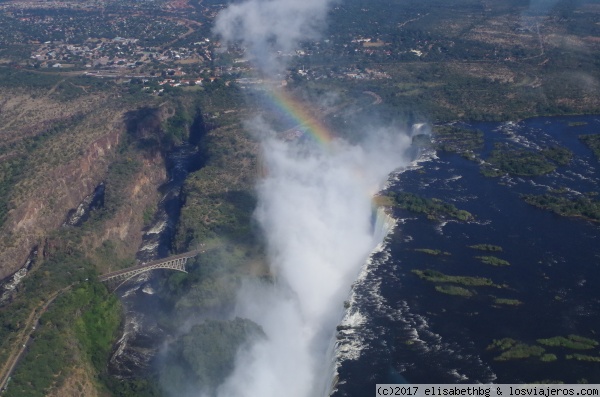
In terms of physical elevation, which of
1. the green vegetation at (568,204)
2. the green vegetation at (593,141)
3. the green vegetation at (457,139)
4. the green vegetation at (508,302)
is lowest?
the green vegetation at (457,139)

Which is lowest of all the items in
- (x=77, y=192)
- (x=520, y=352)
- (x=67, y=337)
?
(x=77, y=192)

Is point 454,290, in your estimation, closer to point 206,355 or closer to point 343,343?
point 343,343

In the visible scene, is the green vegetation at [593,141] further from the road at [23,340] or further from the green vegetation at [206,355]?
the road at [23,340]

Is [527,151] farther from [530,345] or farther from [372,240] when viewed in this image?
[530,345]

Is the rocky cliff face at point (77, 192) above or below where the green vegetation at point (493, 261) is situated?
below

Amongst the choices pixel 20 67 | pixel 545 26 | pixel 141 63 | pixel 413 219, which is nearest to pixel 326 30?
pixel 141 63

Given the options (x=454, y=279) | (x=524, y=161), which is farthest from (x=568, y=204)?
(x=454, y=279)

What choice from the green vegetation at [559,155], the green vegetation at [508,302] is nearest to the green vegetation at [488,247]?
the green vegetation at [508,302]
